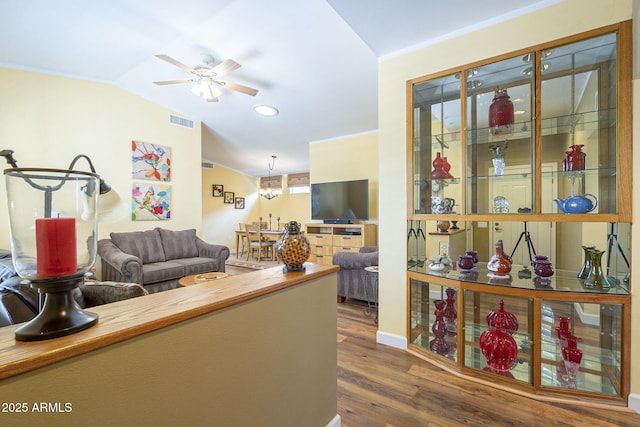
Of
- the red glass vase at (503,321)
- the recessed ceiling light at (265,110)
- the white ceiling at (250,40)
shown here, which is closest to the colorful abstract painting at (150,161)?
the white ceiling at (250,40)

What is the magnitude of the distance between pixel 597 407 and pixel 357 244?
4.03 meters

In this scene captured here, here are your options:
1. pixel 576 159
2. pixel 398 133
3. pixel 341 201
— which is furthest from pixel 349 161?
pixel 576 159

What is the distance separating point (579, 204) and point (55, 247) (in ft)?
8.65

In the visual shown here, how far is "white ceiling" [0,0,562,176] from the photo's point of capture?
2.08 metres

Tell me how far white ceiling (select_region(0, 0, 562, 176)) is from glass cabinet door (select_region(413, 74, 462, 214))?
0.42 metres

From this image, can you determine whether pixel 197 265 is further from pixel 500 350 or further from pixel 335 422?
A: pixel 500 350

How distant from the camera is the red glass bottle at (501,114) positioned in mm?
2143

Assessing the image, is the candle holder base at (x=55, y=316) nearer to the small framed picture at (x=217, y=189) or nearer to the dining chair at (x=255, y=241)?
the dining chair at (x=255, y=241)

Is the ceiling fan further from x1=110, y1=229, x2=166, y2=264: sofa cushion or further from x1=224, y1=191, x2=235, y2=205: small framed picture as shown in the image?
x1=224, y1=191, x2=235, y2=205: small framed picture

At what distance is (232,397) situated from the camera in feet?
3.30

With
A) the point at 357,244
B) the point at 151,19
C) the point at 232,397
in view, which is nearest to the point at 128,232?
Answer: the point at 151,19

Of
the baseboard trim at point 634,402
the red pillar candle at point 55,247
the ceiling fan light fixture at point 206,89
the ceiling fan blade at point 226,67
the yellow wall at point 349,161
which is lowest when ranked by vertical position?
the baseboard trim at point 634,402

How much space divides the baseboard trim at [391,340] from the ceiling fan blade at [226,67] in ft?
10.2

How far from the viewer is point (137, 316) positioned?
0.80 meters
